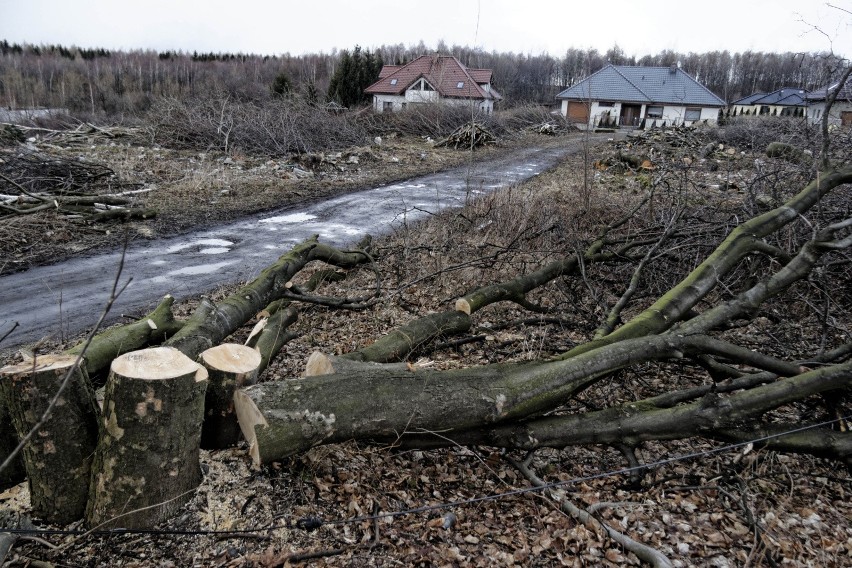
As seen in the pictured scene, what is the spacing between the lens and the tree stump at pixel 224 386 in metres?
2.84

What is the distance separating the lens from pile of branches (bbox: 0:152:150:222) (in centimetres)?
872

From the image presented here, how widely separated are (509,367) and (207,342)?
211 centimetres

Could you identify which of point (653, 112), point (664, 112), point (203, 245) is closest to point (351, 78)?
point (653, 112)

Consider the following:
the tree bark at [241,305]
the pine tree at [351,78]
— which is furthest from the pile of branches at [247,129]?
the pine tree at [351,78]

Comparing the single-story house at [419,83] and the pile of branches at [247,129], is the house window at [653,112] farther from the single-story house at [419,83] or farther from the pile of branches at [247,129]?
the pile of branches at [247,129]

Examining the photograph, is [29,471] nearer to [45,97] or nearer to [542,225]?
[542,225]

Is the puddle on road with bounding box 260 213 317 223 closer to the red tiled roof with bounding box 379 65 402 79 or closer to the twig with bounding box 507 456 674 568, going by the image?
the twig with bounding box 507 456 674 568

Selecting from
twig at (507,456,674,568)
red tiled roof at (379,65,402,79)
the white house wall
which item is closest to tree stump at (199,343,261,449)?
twig at (507,456,674,568)

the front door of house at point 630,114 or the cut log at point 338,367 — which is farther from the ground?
the front door of house at point 630,114

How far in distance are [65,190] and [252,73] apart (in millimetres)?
50878

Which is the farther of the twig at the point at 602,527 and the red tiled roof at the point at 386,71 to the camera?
the red tiled roof at the point at 386,71

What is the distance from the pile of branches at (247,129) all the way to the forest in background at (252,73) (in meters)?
4.08

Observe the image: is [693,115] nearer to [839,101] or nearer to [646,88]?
[646,88]

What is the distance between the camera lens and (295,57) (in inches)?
2926
